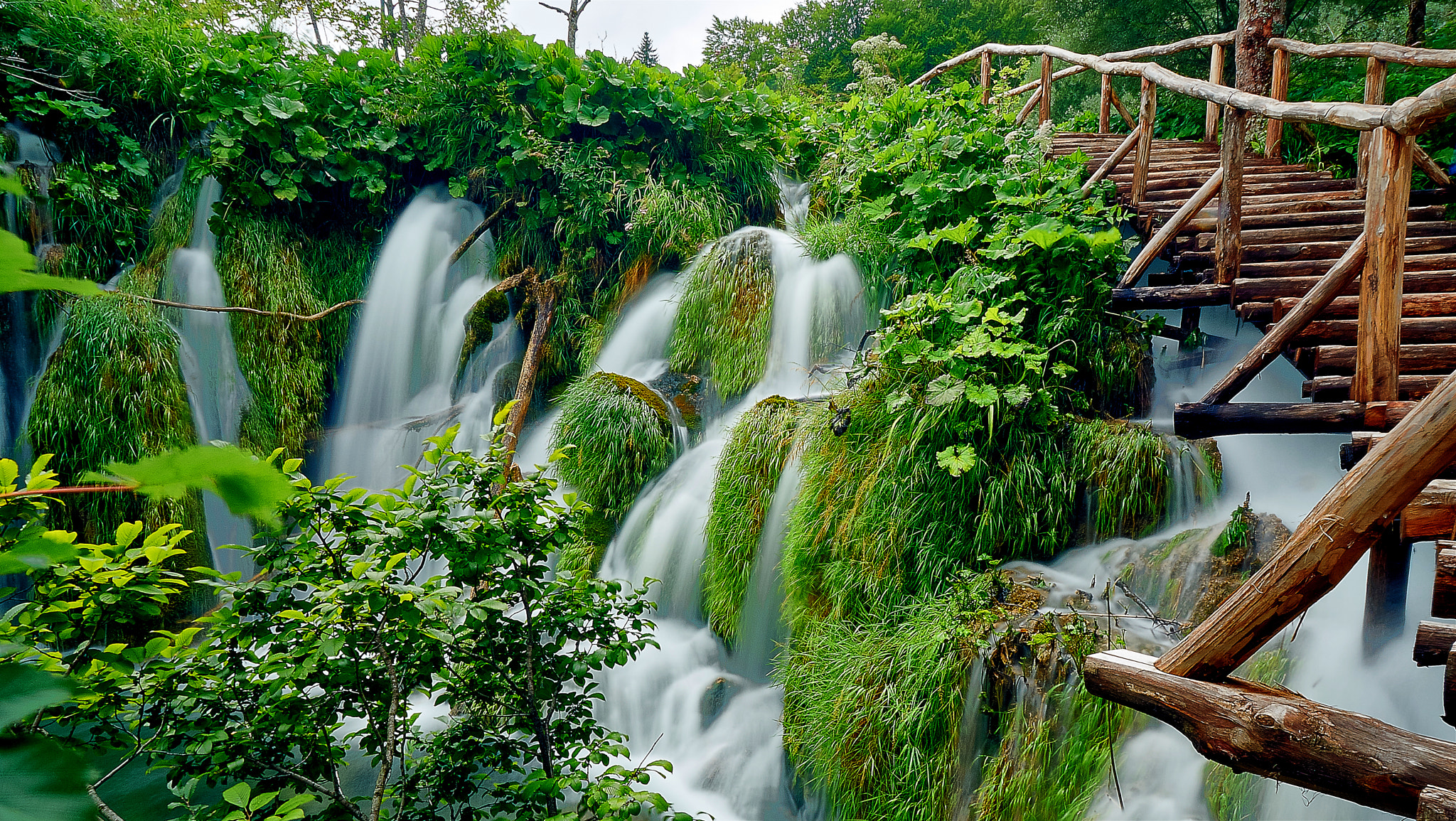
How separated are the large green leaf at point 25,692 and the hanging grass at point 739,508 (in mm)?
4192

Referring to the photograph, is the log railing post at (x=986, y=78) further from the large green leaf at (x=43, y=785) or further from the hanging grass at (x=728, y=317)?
the large green leaf at (x=43, y=785)

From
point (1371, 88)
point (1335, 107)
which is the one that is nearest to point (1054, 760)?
point (1335, 107)

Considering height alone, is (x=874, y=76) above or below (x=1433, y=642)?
above

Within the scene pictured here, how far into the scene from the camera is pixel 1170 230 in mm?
4359

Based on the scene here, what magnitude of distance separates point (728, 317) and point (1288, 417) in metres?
4.02

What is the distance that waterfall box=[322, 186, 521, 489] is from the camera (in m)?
6.94

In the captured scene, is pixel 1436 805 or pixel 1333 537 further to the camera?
pixel 1333 537

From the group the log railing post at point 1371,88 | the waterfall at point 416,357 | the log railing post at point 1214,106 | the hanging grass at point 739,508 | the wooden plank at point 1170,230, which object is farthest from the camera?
the waterfall at point 416,357

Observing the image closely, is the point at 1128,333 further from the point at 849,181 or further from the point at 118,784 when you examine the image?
the point at 118,784

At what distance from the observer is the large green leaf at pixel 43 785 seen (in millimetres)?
427

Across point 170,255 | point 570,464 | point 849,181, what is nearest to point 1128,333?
point 849,181

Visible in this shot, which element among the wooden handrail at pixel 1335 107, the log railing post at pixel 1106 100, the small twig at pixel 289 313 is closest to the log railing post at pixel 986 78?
the log railing post at pixel 1106 100

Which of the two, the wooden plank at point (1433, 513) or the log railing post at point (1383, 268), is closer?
the wooden plank at point (1433, 513)

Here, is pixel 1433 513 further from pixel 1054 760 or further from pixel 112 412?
pixel 112 412
